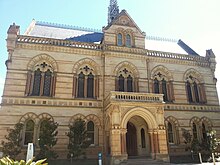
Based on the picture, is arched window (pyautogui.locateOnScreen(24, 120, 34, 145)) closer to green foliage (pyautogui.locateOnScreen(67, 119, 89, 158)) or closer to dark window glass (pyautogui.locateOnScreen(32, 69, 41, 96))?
dark window glass (pyautogui.locateOnScreen(32, 69, 41, 96))

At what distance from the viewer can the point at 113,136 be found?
16719 millimetres

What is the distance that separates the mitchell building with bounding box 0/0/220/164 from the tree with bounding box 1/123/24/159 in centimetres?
136

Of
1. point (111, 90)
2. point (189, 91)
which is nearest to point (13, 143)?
point (111, 90)

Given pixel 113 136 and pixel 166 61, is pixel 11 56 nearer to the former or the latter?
pixel 113 136

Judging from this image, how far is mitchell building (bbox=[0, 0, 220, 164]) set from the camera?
17.9 metres

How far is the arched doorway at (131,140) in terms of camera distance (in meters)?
20.6

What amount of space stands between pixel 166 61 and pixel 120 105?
9990mm

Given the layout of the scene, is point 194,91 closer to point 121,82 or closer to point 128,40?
point 121,82

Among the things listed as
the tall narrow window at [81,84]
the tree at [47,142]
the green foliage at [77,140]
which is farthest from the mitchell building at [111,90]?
the tree at [47,142]

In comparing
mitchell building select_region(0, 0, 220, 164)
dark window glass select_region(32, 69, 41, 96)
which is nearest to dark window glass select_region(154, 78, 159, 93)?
mitchell building select_region(0, 0, 220, 164)

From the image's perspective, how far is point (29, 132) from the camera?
17969 millimetres

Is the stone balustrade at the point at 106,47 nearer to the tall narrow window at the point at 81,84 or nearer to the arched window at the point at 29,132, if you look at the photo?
the tall narrow window at the point at 81,84

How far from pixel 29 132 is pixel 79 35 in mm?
13090

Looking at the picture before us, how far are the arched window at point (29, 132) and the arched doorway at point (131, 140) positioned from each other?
944cm
